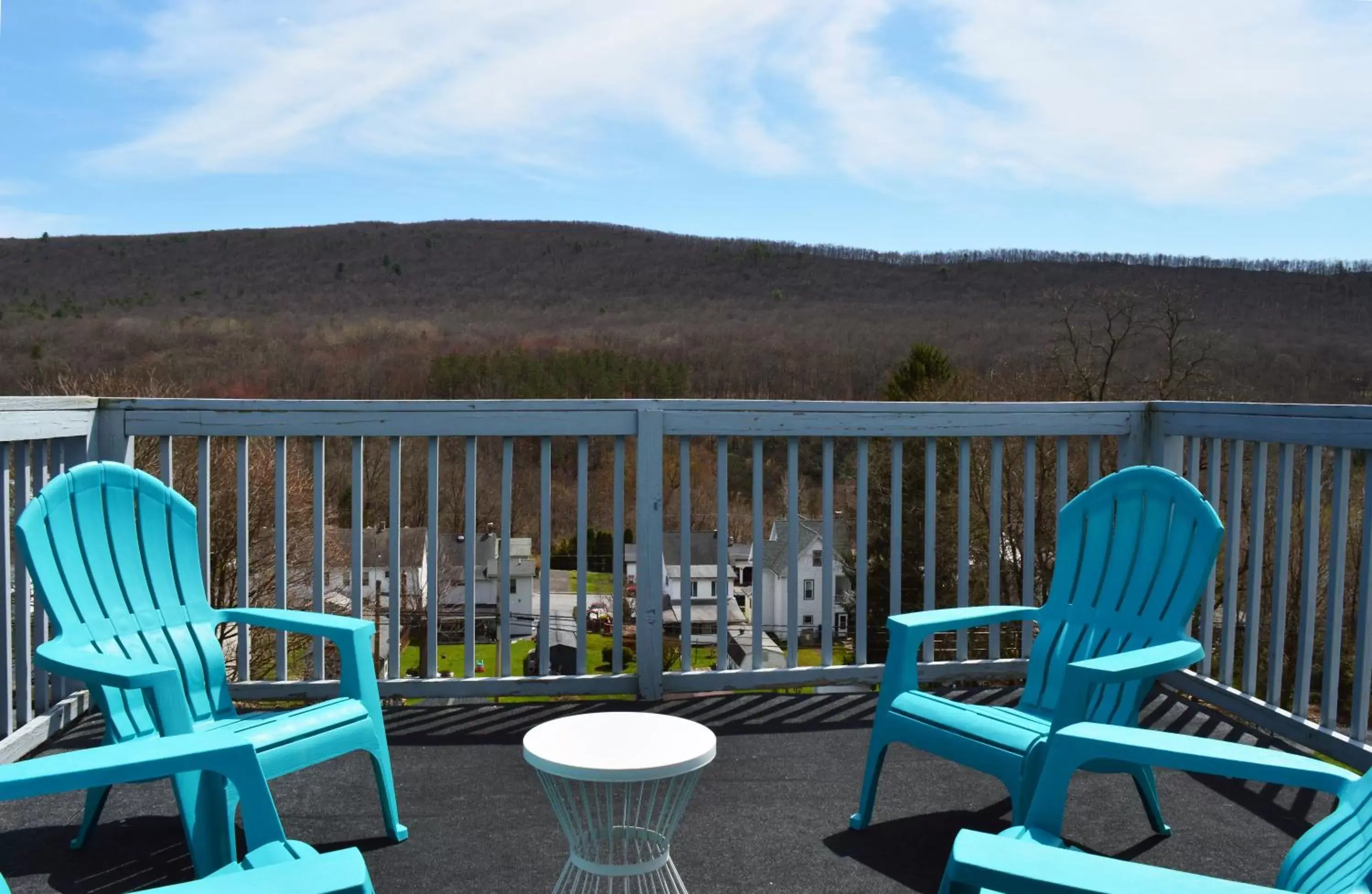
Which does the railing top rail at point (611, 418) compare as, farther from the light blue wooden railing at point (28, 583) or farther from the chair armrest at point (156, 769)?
the chair armrest at point (156, 769)

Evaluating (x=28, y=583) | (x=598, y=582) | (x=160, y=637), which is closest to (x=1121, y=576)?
(x=160, y=637)

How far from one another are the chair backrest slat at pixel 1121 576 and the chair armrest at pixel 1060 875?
1.24 meters

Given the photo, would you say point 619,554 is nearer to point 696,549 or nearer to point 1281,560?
point 696,549

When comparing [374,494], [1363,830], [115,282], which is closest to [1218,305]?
[374,494]

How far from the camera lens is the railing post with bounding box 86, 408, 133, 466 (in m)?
3.35

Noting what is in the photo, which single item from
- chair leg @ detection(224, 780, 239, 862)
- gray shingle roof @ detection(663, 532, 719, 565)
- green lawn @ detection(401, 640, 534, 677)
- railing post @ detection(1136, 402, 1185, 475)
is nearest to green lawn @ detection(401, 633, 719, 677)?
green lawn @ detection(401, 640, 534, 677)

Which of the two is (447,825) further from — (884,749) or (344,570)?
(344,570)

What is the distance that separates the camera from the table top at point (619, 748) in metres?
1.70

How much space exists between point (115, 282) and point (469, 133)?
16120 millimetres

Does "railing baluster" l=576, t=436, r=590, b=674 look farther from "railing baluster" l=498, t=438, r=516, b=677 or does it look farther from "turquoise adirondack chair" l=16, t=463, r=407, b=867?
"turquoise adirondack chair" l=16, t=463, r=407, b=867

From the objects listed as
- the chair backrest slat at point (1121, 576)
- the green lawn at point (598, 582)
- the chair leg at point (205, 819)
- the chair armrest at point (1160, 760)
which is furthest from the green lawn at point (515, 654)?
the chair armrest at point (1160, 760)

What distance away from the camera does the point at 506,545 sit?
11.5 feet

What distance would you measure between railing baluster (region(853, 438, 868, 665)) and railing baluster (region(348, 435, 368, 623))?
1.71 meters

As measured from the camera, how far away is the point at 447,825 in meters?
2.55
